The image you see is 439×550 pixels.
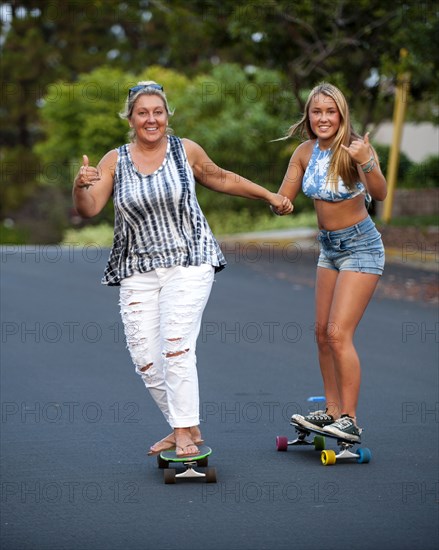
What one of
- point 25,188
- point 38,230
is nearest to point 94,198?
point 38,230

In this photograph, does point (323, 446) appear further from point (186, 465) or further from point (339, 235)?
point (339, 235)

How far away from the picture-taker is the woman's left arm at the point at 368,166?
6.91m

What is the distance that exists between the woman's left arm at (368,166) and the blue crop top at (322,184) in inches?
6.8

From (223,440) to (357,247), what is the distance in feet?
4.94

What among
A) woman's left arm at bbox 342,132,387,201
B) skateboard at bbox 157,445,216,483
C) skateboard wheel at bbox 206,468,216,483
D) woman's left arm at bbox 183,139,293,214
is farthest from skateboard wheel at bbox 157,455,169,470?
woman's left arm at bbox 342,132,387,201

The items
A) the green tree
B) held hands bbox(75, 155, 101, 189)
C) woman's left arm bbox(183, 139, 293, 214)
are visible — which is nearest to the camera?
held hands bbox(75, 155, 101, 189)

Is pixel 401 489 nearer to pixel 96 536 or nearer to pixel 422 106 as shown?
pixel 96 536

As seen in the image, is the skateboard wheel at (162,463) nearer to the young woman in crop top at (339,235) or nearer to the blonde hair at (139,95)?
the young woman in crop top at (339,235)

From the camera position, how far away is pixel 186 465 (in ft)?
21.9

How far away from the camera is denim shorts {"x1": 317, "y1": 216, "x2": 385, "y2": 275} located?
7.30 meters

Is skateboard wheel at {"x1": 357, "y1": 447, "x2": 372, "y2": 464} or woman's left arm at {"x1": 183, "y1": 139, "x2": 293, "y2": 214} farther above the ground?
woman's left arm at {"x1": 183, "y1": 139, "x2": 293, "y2": 214}

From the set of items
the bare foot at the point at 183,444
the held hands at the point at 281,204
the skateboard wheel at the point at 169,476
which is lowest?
the skateboard wheel at the point at 169,476

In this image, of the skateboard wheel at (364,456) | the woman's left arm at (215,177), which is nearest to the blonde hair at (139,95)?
the woman's left arm at (215,177)

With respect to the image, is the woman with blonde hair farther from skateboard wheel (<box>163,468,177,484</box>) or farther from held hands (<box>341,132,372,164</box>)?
held hands (<box>341,132,372,164</box>)
